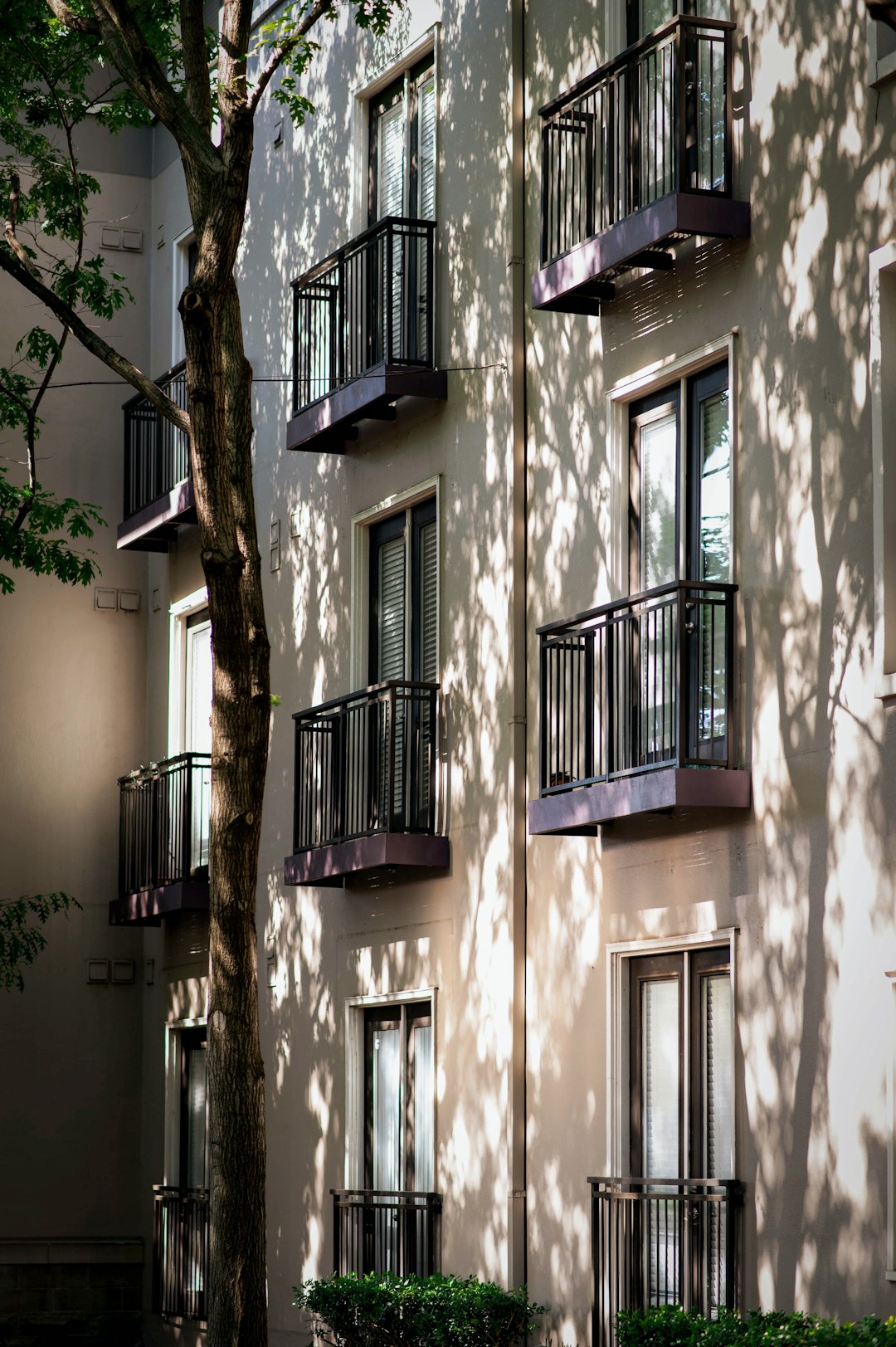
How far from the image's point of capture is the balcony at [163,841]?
19641 mm

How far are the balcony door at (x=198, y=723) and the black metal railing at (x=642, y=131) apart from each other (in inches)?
292

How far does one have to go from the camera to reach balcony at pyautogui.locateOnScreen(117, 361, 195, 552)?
20.6 m

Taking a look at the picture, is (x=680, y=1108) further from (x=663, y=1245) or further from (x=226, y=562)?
(x=226, y=562)

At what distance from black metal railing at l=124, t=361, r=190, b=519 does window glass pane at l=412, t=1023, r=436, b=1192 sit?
A: 7.26 meters

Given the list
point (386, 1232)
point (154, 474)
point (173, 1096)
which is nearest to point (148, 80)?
point (386, 1232)

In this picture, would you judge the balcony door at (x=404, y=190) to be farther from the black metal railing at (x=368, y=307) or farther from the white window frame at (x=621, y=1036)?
the white window frame at (x=621, y=1036)

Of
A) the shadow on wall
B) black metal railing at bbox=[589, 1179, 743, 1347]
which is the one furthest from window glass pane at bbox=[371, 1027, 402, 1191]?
black metal railing at bbox=[589, 1179, 743, 1347]

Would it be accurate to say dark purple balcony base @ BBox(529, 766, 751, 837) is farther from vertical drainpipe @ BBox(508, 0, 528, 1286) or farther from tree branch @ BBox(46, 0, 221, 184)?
tree branch @ BBox(46, 0, 221, 184)

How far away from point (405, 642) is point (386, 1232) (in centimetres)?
466

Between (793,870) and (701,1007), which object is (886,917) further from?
(701,1007)

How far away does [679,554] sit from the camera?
12984 mm

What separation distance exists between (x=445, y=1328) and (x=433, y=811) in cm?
403

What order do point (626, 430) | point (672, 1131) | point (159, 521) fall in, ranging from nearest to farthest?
point (672, 1131) < point (626, 430) < point (159, 521)

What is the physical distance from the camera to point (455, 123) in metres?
16.0
